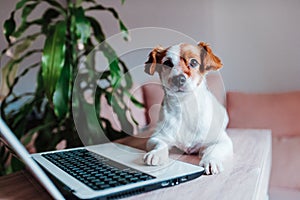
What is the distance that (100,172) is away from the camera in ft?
1.87

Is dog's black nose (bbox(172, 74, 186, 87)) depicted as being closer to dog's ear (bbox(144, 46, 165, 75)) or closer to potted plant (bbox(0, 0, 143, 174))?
dog's ear (bbox(144, 46, 165, 75))

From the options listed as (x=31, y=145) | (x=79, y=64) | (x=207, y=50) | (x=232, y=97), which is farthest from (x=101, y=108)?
(x=207, y=50)

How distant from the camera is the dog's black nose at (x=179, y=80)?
2.07 feet

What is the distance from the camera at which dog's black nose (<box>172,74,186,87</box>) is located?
0.63m

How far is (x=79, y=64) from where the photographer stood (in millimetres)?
1310

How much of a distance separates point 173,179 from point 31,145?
1.12 meters

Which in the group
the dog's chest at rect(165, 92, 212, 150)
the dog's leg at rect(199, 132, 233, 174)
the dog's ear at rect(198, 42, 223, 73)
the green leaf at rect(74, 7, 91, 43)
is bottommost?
the dog's leg at rect(199, 132, 233, 174)

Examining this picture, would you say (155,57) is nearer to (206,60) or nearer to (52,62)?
(206,60)

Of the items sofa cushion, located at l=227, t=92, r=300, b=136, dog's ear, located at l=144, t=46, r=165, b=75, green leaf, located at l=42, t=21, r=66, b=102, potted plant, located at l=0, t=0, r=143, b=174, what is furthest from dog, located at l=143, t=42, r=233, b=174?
sofa cushion, located at l=227, t=92, r=300, b=136

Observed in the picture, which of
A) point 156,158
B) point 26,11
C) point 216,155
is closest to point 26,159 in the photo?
point 156,158

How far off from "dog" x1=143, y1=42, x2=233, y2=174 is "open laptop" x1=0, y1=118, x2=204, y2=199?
4 centimetres

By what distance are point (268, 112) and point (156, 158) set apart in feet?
3.08

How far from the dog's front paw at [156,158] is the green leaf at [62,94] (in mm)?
544

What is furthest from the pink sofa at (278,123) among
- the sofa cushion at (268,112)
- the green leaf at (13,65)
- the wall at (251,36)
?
the green leaf at (13,65)
